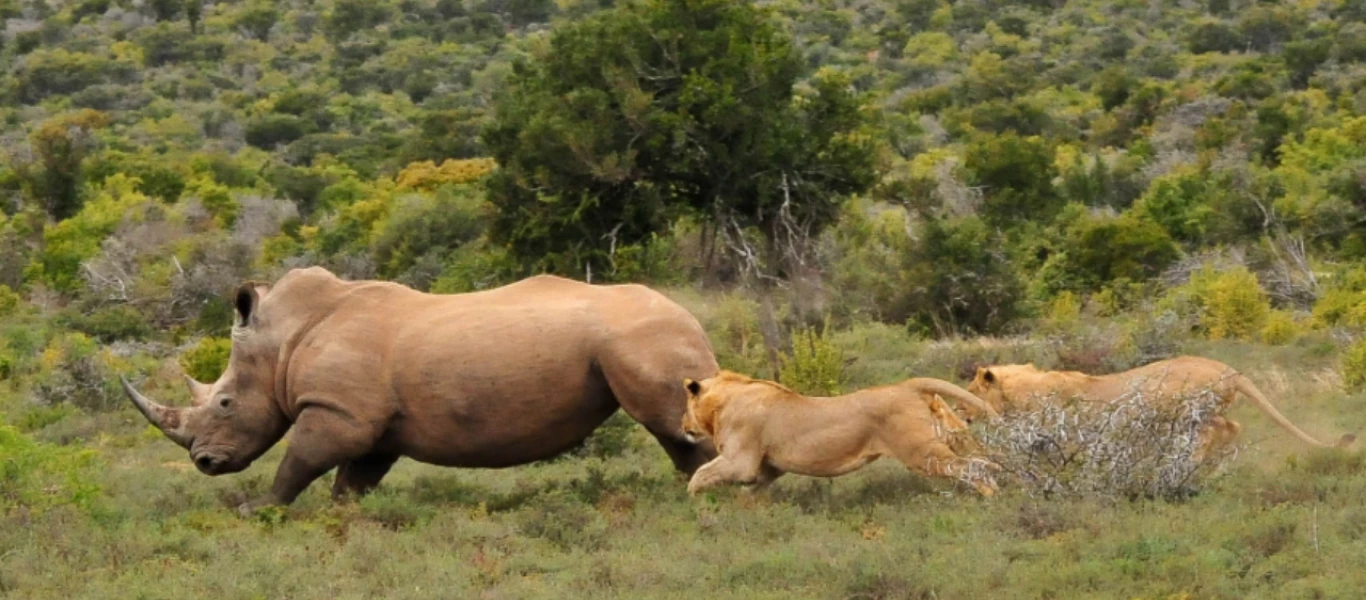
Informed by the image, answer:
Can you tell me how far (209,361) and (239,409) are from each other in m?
8.14

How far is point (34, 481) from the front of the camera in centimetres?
1084

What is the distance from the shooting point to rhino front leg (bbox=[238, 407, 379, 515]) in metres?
11.0

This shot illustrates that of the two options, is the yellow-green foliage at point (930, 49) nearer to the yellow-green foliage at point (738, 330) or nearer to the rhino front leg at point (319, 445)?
the yellow-green foliage at point (738, 330)

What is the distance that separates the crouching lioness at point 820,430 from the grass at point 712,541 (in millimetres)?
186

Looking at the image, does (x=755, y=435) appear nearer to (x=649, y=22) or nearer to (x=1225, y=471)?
(x=1225, y=471)

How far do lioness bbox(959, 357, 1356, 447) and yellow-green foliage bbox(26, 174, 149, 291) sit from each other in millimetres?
21908

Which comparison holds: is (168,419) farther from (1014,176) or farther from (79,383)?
(1014,176)

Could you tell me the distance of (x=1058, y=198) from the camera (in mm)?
32219

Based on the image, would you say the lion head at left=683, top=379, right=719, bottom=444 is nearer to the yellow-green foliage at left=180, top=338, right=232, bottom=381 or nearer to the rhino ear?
the rhino ear

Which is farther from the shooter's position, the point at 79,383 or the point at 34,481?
the point at 79,383

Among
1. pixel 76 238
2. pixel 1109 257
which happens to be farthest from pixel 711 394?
pixel 76 238

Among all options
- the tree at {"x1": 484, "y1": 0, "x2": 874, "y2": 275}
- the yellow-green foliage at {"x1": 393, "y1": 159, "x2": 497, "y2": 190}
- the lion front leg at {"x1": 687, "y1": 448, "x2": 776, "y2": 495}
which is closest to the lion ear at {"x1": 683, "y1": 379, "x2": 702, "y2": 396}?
the lion front leg at {"x1": 687, "y1": 448, "x2": 776, "y2": 495}

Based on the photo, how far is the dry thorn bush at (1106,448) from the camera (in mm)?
9969

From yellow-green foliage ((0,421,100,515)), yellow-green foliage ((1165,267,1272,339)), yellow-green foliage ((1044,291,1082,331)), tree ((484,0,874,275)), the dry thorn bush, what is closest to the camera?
the dry thorn bush
